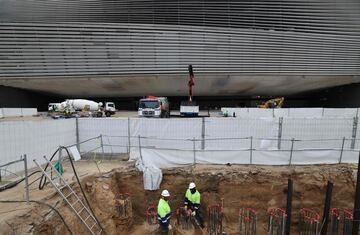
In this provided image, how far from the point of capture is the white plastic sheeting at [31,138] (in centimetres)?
858

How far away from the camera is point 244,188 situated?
9.71 meters

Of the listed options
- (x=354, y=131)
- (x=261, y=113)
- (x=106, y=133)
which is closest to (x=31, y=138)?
(x=106, y=133)

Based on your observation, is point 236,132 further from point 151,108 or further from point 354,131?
point 151,108

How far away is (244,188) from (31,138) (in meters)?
9.47

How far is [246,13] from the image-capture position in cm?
2719

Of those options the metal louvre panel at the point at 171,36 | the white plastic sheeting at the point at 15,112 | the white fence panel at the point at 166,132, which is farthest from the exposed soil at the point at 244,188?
the white plastic sheeting at the point at 15,112

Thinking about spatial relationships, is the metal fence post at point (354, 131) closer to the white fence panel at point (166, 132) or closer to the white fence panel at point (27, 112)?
the white fence panel at point (166, 132)

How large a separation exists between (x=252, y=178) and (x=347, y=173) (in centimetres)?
420

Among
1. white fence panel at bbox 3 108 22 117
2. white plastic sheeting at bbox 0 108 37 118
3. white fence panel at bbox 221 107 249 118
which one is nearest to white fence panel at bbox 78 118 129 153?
white fence panel at bbox 221 107 249 118

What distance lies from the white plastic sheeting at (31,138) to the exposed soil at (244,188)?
359 centimetres

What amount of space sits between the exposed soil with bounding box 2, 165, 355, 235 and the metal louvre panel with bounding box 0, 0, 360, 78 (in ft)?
67.3

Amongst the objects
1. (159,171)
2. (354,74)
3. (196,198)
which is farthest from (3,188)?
(354,74)

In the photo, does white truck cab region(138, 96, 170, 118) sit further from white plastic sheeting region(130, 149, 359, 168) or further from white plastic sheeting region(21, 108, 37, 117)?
white plastic sheeting region(21, 108, 37, 117)

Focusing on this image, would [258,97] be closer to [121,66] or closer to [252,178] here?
[121,66]
